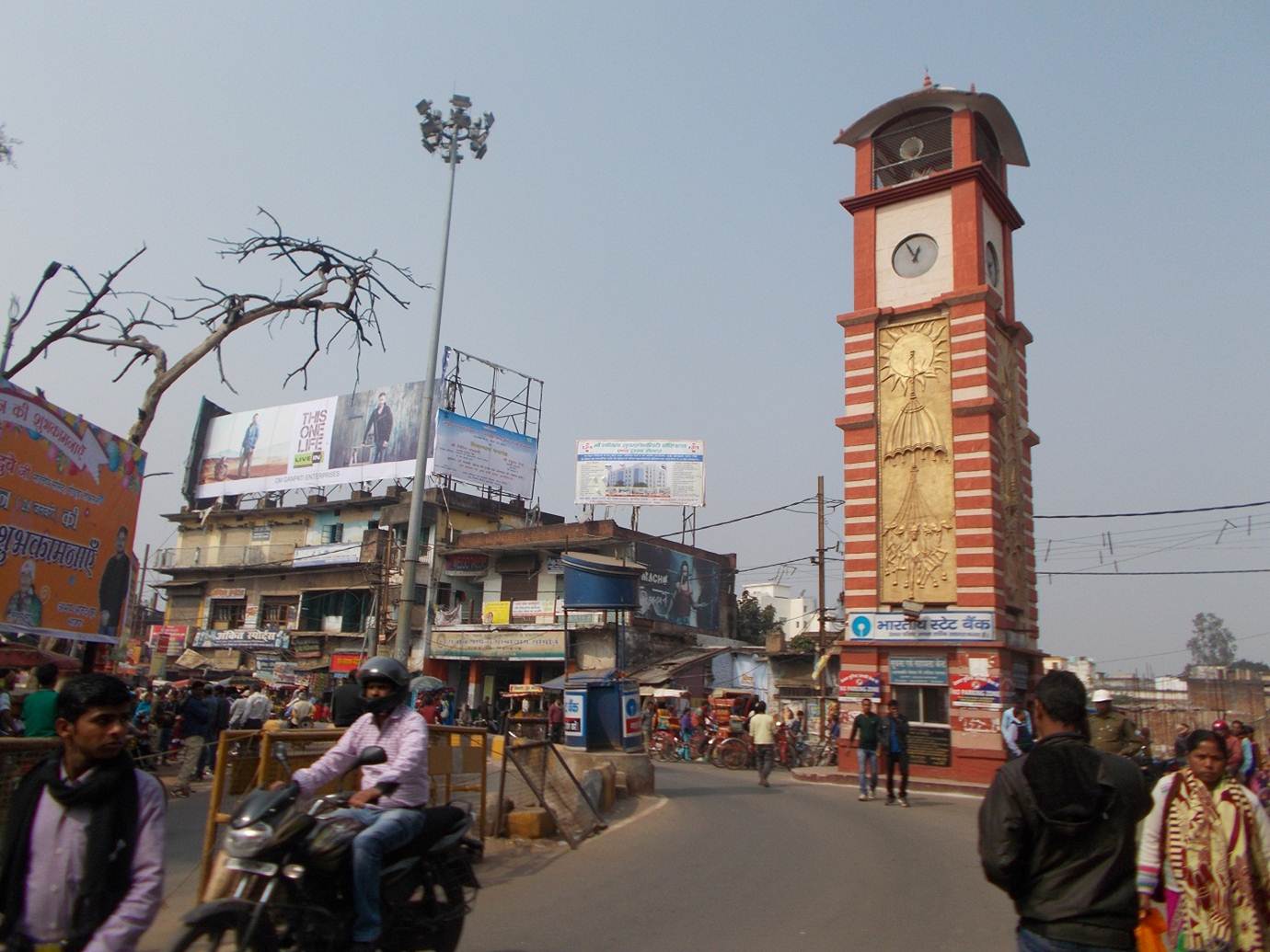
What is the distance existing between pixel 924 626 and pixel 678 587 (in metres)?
21.3

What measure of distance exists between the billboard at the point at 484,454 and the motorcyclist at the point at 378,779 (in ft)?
121

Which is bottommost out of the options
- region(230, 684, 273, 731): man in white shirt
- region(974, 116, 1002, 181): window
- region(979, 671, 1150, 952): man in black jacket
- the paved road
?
the paved road

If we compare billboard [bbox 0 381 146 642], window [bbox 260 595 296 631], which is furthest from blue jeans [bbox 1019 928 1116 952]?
window [bbox 260 595 296 631]

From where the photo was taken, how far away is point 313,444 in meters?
46.9

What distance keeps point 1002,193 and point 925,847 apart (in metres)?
18.2

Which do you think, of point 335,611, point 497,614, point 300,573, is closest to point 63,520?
point 497,614

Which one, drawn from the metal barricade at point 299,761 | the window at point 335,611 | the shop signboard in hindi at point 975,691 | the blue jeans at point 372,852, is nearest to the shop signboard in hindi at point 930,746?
the shop signboard in hindi at point 975,691

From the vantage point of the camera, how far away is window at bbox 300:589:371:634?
145ft

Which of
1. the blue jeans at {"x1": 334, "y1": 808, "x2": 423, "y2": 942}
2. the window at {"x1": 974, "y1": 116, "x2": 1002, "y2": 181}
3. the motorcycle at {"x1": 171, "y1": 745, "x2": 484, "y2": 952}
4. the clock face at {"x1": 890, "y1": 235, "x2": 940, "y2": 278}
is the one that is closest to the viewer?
the motorcycle at {"x1": 171, "y1": 745, "x2": 484, "y2": 952}

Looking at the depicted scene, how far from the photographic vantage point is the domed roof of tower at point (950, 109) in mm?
23594

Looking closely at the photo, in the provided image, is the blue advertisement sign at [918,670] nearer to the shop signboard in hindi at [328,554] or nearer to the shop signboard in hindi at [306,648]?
the shop signboard in hindi at [328,554]

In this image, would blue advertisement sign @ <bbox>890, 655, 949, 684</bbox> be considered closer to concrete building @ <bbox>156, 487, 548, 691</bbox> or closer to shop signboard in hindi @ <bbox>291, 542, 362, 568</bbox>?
concrete building @ <bbox>156, 487, 548, 691</bbox>

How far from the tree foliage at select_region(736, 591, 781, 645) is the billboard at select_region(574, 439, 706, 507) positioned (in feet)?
32.0

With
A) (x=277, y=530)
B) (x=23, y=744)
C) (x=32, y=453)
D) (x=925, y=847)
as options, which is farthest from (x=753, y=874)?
(x=277, y=530)
